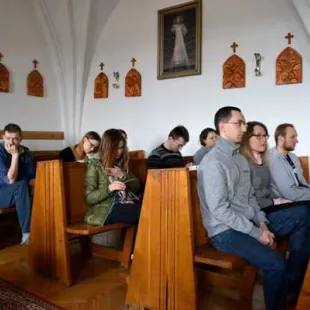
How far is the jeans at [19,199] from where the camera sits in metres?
4.62

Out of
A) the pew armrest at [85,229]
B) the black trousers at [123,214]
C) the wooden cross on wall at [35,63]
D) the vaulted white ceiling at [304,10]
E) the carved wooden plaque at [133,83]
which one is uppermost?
the vaulted white ceiling at [304,10]

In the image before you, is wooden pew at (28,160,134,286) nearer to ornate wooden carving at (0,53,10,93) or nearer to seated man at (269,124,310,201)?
seated man at (269,124,310,201)

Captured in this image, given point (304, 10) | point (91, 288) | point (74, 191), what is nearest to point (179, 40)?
point (304, 10)

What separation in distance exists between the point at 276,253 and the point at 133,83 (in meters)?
5.94

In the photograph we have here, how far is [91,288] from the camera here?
361cm

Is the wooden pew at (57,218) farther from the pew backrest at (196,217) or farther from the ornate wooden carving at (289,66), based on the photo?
the ornate wooden carving at (289,66)

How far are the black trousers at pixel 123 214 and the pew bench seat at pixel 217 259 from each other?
1036mm

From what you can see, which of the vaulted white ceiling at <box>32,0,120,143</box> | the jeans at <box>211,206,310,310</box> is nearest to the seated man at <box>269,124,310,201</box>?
the jeans at <box>211,206,310,310</box>

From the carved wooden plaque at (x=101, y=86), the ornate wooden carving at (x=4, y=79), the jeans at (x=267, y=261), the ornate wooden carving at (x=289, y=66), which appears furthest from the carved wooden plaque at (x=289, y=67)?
the ornate wooden carving at (x=4, y=79)

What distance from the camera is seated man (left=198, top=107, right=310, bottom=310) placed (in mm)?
2715

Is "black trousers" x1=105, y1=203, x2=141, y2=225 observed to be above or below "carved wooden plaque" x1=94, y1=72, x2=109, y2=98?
below

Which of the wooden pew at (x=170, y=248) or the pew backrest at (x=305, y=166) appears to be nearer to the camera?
the wooden pew at (x=170, y=248)

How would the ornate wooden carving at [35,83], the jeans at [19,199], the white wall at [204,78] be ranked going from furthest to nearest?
the ornate wooden carving at [35,83] → the white wall at [204,78] → the jeans at [19,199]

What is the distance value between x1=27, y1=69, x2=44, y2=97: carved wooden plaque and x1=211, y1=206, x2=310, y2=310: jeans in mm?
6310
